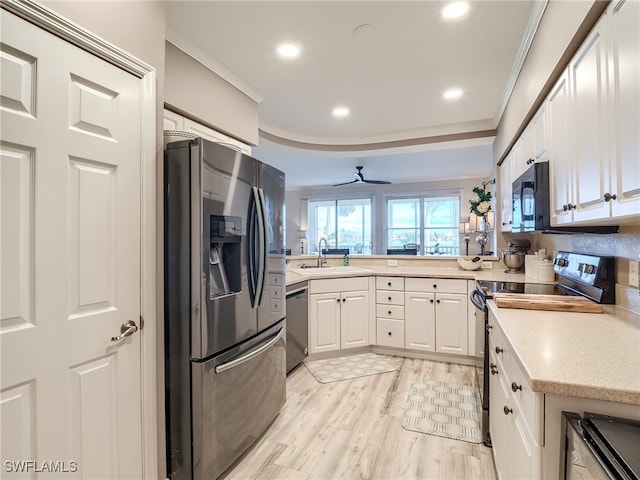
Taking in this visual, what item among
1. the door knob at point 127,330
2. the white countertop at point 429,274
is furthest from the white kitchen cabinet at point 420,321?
the door knob at point 127,330

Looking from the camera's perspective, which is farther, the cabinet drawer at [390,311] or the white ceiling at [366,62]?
the cabinet drawer at [390,311]

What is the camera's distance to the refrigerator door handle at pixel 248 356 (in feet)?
5.38

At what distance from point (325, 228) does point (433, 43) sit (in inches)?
281

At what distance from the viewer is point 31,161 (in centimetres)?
108

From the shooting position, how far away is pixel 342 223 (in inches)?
353

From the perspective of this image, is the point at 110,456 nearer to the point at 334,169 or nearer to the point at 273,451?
the point at 273,451

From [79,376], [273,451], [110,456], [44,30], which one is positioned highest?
[44,30]

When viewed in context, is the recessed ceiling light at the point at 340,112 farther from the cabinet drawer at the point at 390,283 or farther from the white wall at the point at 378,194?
the white wall at the point at 378,194

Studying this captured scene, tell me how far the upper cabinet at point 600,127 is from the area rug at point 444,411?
1433 mm

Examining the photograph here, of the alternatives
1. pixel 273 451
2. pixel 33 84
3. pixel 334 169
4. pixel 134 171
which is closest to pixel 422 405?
pixel 273 451

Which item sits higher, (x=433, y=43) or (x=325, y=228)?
(x=433, y=43)

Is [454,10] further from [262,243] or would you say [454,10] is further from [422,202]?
[422,202]

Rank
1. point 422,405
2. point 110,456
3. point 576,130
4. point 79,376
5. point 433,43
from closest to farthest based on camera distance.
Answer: point 79,376
point 110,456
point 576,130
point 433,43
point 422,405

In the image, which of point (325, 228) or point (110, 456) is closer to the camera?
point (110, 456)
